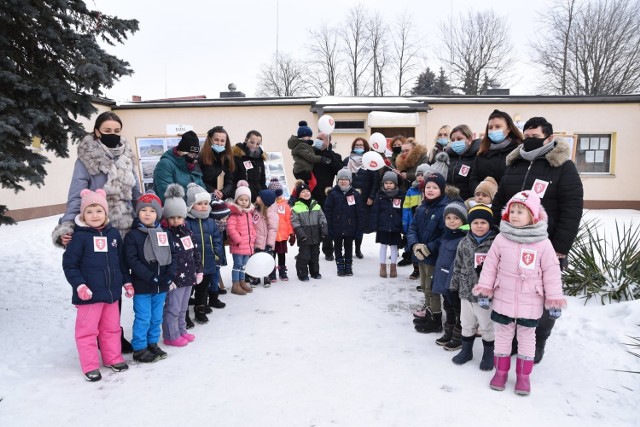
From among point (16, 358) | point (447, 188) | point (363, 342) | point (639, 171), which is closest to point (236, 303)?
point (363, 342)

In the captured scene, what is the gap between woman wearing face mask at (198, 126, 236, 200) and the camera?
→ 233 inches

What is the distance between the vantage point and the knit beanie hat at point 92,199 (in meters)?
3.70

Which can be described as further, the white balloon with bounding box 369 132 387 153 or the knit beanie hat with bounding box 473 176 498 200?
the white balloon with bounding box 369 132 387 153

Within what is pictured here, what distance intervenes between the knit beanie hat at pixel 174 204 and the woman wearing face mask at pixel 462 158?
3.38 metres

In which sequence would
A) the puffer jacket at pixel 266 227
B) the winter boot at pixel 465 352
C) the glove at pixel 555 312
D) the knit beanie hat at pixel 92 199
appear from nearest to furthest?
the glove at pixel 555 312, the knit beanie hat at pixel 92 199, the winter boot at pixel 465 352, the puffer jacket at pixel 266 227

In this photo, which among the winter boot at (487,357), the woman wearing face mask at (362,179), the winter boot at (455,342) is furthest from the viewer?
the woman wearing face mask at (362,179)

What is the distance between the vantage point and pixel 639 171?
52.6 ft

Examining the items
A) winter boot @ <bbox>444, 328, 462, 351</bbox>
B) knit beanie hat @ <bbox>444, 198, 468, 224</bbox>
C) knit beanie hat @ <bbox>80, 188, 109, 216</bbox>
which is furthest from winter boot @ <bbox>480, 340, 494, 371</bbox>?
knit beanie hat @ <bbox>80, 188, 109, 216</bbox>

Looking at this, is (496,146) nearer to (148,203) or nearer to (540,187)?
(540,187)

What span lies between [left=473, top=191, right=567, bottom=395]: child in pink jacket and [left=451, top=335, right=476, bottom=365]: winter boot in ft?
1.37

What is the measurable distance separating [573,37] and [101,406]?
3536cm

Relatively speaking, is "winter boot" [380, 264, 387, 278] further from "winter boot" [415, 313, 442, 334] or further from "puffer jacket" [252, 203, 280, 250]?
"winter boot" [415, 313, 442, 334]

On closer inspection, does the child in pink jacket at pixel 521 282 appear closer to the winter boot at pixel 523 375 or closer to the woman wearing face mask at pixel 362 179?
the winter boot at pixel 523 375

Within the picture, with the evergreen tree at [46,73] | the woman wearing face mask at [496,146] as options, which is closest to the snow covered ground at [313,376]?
the woman wearing face mask at [496,146]
